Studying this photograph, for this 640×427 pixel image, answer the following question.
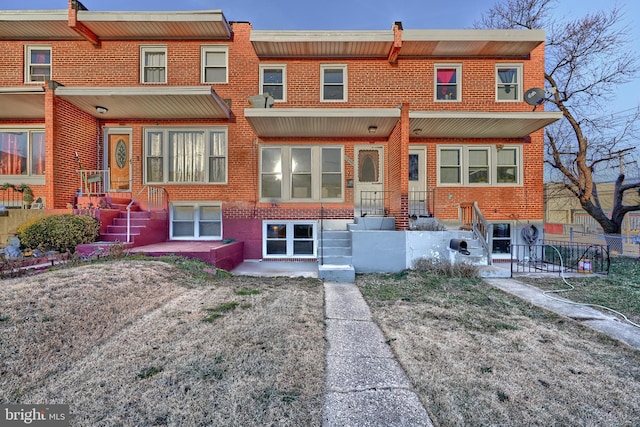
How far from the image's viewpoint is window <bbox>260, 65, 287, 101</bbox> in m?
10.3

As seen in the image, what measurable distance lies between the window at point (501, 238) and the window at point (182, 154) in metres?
9.35

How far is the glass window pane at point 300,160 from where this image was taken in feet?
34.4

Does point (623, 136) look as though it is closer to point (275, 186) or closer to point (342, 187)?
point (342, 187)

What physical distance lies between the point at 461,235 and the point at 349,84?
6.06m

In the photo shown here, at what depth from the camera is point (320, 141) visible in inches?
408

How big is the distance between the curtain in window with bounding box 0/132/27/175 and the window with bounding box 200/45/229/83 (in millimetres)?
6201

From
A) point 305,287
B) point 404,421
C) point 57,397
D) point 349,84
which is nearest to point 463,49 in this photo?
point 349,84

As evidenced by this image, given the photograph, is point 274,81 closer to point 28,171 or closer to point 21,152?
point 28,171

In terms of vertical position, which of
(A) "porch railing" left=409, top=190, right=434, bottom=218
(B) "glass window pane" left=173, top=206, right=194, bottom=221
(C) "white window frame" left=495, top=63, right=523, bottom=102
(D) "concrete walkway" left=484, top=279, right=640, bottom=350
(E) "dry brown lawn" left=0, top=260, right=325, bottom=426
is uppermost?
(C) "white window frame" left=495, top=63, right=523, bottom=102

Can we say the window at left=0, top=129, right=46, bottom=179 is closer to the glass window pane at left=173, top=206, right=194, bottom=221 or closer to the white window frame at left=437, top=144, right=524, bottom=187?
the glass window pane at left=173, top=206, right=194, bottom=221

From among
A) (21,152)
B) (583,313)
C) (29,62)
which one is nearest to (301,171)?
(583,313)

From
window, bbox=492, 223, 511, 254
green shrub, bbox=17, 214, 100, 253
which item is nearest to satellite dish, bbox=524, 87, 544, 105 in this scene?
window, bbox=492, 223, 511, 254

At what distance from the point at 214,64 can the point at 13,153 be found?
711cm

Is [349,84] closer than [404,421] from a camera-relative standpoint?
No
